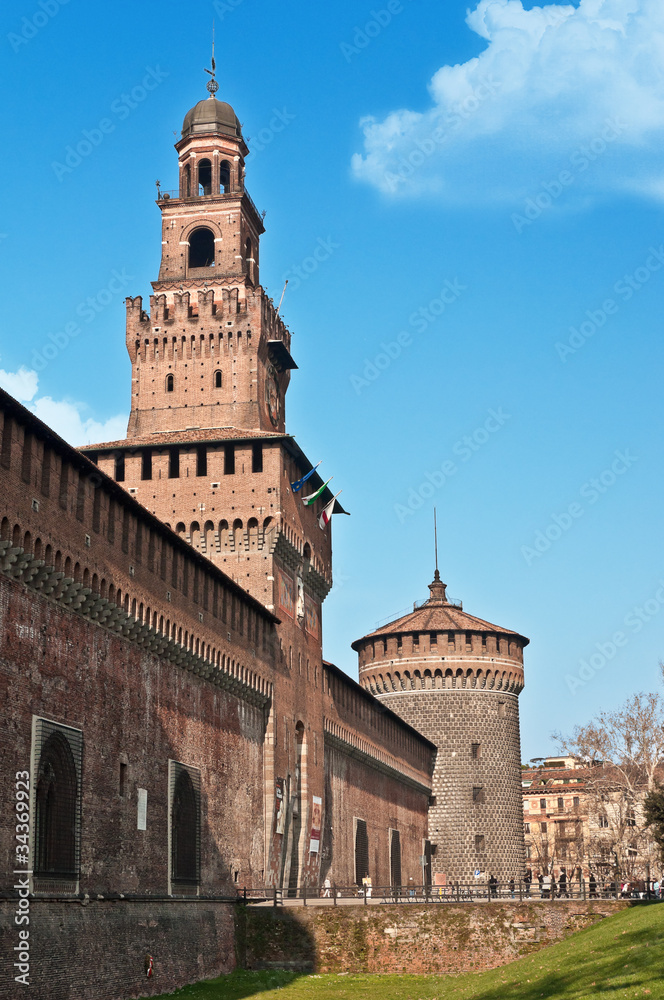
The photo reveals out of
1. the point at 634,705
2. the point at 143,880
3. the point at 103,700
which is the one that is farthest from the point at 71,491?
the point at 634,705

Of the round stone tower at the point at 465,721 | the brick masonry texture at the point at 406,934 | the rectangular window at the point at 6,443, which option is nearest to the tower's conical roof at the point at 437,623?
the round stone tower at the point at 465,721

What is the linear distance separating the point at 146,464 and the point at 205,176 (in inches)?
563

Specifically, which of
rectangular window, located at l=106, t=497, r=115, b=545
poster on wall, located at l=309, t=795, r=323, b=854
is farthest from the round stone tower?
rectangular window, located at l=106, t=497, r=115, b=545

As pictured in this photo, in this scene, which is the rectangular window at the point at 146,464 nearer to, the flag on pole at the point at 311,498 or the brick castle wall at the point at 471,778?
the flag on pole at the point at 311,498

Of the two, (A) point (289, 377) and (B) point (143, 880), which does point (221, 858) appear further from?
(A) point (289, 377)

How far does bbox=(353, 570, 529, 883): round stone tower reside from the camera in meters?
64.9

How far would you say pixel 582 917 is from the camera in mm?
32812

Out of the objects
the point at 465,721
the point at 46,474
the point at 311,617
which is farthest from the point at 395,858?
the point at 46,474

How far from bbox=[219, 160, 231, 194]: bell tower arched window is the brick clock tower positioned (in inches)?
2.9

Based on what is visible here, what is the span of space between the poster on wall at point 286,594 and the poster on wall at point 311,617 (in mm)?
Result: 1911

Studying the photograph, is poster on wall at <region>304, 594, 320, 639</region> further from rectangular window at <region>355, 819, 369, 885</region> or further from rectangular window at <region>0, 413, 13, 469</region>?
rectangular window at <region>0, 413, 13, 469</region>

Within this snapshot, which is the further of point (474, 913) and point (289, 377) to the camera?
point (289, 377)

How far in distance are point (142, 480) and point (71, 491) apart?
1666cm

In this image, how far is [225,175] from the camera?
1929 inches
